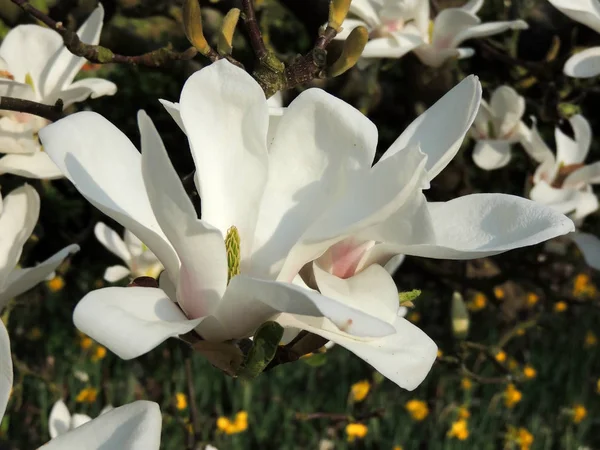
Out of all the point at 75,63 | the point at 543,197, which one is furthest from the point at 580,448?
the point at 75,63

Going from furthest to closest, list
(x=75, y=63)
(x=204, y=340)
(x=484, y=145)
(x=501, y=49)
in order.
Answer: (x=501, y=49) < (x=484, y=145) < (x=75, y=63) < (x=204, y=340)

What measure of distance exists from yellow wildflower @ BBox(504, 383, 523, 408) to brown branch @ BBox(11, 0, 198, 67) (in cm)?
157

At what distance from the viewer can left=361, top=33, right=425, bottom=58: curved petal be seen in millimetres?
1246

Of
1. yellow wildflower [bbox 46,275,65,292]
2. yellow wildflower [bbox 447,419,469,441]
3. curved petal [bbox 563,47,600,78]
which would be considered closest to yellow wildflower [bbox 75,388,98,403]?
yellow wildflower [bbox 46,275,65,292]

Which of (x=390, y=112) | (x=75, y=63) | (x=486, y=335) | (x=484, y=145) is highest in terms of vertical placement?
(x=75, y=63)

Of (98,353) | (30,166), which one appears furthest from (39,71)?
(98,353)

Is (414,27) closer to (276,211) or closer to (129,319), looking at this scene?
(276,211)

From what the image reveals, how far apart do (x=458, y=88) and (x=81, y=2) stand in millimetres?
1225

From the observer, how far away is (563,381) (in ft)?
7.73

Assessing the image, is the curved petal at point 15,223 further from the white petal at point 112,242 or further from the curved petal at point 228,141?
the white petal at point 112,242

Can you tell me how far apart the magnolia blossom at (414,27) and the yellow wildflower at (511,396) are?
3.64 ft

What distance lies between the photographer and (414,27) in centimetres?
134

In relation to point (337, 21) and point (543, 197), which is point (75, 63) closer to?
point (337, 21)

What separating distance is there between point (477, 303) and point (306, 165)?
88.4 inches
